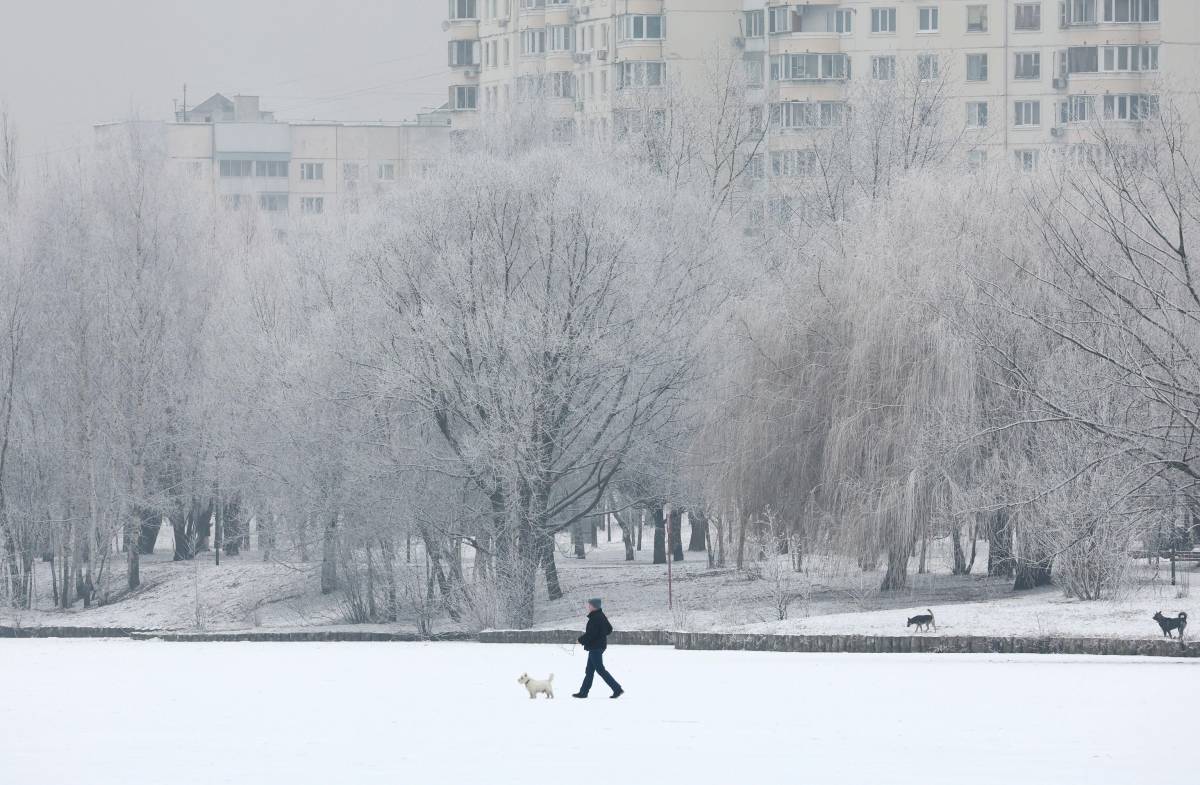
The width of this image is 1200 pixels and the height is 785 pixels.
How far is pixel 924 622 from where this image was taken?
29328mm

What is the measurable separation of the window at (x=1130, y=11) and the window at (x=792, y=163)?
17.3 m

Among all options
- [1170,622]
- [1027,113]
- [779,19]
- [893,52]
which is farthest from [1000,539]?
[1027,113]

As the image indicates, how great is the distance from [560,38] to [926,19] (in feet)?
67.7

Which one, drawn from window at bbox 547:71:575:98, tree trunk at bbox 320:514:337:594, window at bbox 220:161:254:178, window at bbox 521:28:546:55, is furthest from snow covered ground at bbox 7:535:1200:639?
window at bbox 220:161:254:178

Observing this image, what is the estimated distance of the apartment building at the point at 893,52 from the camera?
90500 millimetres

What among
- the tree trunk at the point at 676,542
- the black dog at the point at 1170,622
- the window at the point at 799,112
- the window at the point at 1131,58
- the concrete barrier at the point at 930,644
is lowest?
the tree trunk at the point at 676,542

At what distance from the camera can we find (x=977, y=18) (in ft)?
321

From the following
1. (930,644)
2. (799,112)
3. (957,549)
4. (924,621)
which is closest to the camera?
(930,644)

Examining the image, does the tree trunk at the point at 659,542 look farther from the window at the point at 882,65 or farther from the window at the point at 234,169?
the window at the point at 234,169

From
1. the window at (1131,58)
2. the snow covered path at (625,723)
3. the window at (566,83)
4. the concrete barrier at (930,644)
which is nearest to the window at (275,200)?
the window at (566,83)

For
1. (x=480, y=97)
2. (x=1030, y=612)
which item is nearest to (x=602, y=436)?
(x=1030, y=612)

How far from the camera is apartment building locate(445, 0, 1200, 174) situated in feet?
297

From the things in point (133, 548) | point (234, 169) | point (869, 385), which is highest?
point (234, 169)

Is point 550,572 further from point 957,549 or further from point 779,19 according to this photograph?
point 779,19
